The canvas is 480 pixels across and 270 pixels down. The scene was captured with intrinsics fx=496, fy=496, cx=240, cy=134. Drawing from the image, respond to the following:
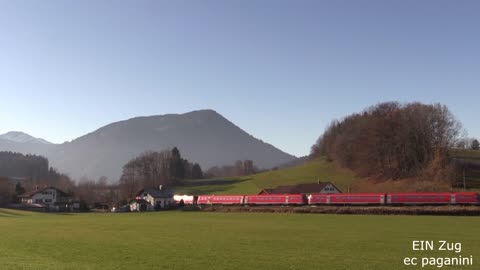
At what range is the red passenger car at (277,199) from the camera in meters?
87.1

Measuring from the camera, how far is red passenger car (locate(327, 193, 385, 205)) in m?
76.2

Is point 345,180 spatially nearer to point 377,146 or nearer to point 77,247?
point 377,146

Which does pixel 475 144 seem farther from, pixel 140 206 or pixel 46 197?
pixel 46 197

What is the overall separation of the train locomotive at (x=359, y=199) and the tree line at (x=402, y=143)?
30.6 metres

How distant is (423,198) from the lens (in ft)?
233

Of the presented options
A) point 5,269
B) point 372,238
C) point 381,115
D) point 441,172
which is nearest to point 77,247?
point 5,269

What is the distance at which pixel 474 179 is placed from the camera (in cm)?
10512

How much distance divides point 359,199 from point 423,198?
10.5 metres

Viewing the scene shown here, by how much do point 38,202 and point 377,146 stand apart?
94.2 meters

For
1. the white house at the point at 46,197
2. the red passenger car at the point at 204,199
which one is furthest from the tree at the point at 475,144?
the white house at the point at 46,197

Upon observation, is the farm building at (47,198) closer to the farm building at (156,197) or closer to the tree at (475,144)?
the farm building at (156,197)

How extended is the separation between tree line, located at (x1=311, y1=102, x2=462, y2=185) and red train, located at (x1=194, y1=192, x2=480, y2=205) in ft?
101

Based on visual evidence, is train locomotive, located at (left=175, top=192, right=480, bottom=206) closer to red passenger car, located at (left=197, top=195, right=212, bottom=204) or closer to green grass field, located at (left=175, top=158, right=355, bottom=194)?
red passenger car, located at (left=197, top=195, right=212, bottom=204)

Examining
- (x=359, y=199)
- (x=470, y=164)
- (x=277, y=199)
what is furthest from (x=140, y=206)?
(x=470, y=164)
